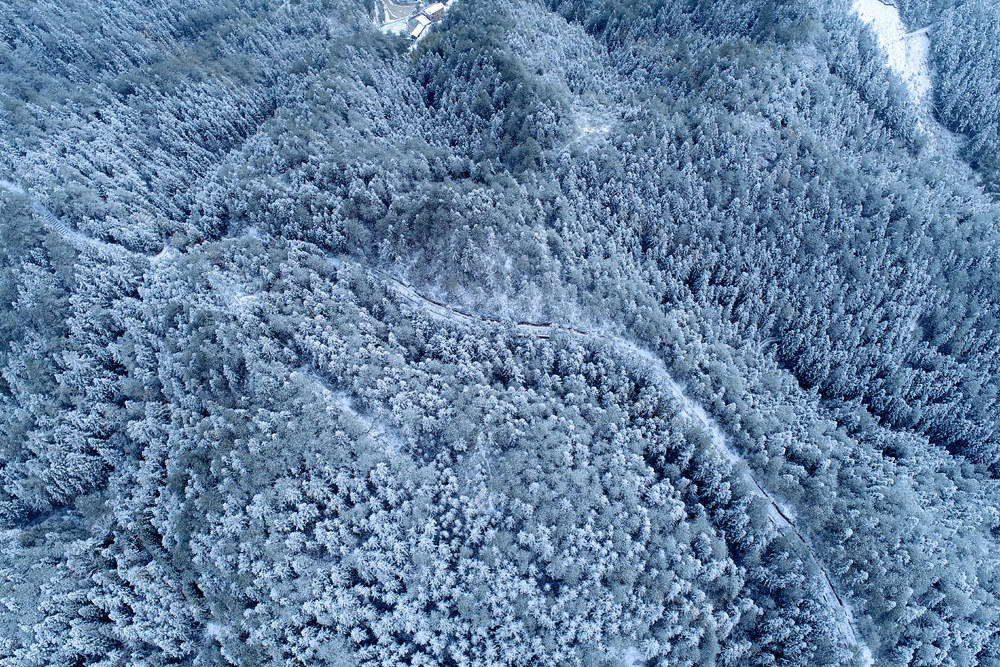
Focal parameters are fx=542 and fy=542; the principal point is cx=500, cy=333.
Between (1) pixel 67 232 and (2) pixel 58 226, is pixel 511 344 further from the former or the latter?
(2) pixel 58 226

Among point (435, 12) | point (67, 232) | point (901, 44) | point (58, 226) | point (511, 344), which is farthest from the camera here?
point (435, 12)

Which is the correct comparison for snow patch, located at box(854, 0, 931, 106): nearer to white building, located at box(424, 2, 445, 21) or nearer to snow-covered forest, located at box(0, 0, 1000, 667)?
snow-covered forest, located at box(0, 0, 1000, 667)

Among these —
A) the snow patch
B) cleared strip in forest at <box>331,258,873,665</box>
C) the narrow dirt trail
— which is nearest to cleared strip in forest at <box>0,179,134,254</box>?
the narrow dirt trail

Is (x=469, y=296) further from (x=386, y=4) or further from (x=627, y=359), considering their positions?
(x=386, y=4)

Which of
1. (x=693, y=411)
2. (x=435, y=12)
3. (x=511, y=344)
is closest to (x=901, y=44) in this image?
(x=693, y=411)

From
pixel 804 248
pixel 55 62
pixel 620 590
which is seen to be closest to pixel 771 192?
pixel 804 248
